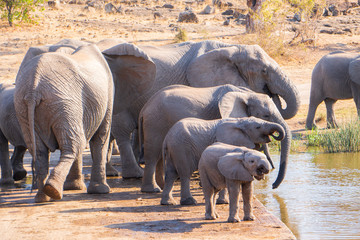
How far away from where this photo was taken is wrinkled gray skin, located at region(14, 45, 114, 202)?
6621 mm

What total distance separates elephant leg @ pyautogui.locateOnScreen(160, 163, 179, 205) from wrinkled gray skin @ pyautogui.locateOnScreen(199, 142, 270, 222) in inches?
26.2

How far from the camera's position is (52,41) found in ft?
75.2

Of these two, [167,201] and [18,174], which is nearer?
[167,201]

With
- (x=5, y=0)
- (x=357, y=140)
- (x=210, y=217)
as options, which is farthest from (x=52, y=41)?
(x=210, y=217)

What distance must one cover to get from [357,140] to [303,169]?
6.89ft

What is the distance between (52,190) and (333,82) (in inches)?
399

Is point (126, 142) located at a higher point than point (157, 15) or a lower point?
higher

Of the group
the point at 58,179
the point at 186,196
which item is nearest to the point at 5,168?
the point at 58,179

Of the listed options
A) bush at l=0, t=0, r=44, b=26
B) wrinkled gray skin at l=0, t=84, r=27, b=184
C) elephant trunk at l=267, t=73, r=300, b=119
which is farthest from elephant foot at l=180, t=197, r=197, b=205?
bush at l=0, t=0, r=44, b=26

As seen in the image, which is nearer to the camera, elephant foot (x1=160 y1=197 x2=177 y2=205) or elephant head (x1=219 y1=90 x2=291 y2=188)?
elephant foot (x1=160 y1=197 x2=177 y2=205)

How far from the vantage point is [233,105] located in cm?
769

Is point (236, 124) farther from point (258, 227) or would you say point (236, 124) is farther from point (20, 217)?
point (20, 217)

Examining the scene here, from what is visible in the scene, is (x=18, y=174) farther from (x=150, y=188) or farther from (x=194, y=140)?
(x=194, y=140)

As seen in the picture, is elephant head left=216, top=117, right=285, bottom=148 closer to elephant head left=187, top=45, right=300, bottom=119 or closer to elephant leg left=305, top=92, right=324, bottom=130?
elephant head left=187, top=45, right=300, bottom=119
